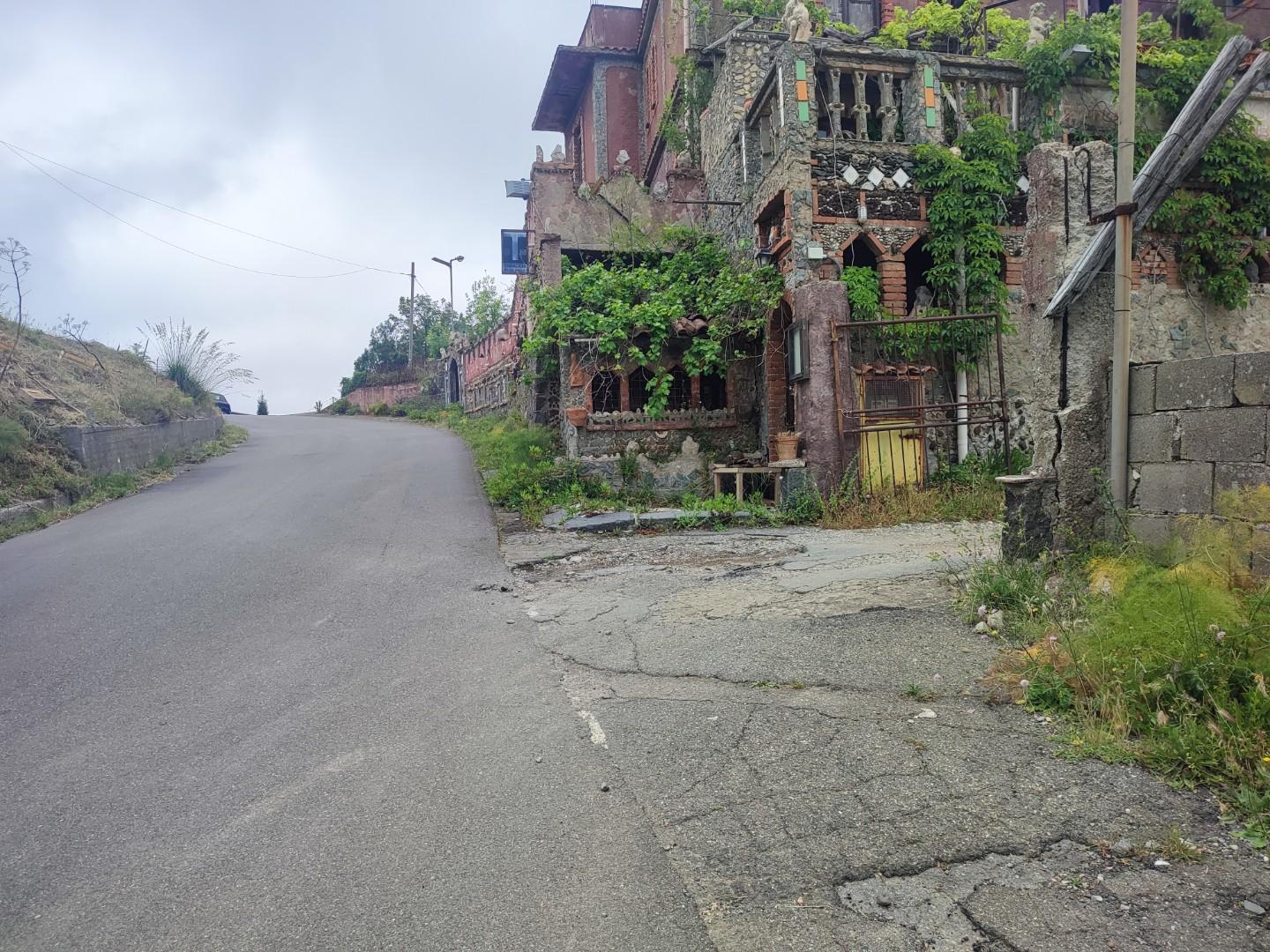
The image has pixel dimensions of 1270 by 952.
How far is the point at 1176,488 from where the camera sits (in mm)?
4875

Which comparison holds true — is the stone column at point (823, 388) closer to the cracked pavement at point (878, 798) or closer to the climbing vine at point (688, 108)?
the cracked pavement at point (878, 798)

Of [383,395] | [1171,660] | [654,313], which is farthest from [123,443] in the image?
[383,395]

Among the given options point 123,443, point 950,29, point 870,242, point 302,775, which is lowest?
point 302,775

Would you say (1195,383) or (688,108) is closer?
(1195,383)

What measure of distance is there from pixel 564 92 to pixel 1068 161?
73.8ft

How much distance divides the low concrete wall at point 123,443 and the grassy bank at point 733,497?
6.48 meters

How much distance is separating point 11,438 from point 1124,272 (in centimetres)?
1410

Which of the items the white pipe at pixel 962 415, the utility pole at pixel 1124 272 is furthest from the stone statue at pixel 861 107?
the utility pole at pixel 1124 272

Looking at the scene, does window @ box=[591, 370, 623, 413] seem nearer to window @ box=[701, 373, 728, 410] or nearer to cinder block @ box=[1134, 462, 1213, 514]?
window @ box=[701, 373, 728, 410]

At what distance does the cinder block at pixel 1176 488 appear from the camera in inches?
185

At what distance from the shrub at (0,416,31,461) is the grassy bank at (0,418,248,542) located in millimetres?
19

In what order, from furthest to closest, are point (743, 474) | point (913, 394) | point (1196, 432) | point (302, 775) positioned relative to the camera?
1. point (743, 474)
2. point (913, 394)
3. point (1196, 432)
4. point (302, 775)

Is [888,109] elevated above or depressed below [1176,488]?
above

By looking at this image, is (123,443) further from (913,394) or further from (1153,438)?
(1153,438)
